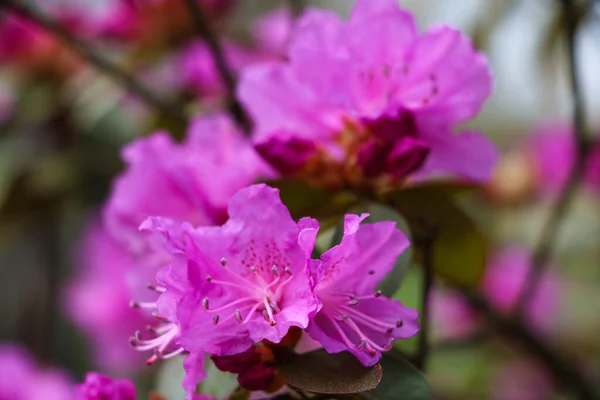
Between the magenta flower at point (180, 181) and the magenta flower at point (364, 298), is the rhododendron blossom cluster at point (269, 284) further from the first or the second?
the magenta flower at point (180, 181)

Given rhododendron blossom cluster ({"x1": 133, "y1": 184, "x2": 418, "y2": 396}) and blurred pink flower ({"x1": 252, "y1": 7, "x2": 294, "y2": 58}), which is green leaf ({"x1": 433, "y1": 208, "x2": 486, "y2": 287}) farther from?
blurred pink flower ({"x1": 252, "y1": 7, "x2": 294, "y2": 58})

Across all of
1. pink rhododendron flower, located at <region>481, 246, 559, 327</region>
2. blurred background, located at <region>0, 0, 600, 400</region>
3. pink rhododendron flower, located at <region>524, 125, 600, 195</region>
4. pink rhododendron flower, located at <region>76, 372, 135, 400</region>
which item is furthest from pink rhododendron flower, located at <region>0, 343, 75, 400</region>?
pink rhododendron flower, located at <region>524, 125, 600, 195</region>

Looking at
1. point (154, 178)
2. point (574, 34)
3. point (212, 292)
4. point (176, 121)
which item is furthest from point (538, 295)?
point (212, 292)

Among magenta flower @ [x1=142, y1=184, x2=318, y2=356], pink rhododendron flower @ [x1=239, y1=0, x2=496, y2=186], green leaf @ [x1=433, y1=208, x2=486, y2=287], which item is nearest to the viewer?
magenta flower @ [x1=142, y1=184, x2=318, y2=356]

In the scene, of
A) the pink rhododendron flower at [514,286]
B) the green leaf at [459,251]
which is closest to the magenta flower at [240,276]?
the green leaf at [459,251]

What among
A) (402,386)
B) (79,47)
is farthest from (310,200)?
(79,47)

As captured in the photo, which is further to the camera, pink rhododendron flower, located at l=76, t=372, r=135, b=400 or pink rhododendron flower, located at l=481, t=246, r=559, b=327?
pink rhododendron flower, located at l=481, t=246, r=559, b=327
